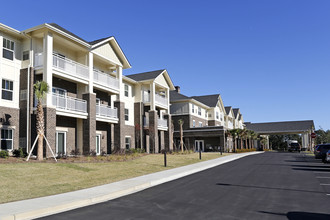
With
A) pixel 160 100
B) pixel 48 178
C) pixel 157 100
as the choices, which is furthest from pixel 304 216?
pixel 160 100

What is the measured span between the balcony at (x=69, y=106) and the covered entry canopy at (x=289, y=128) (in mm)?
53978

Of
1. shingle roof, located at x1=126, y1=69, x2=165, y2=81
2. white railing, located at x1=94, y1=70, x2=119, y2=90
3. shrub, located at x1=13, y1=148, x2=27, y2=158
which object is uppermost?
shingle roof, located at x1=126, y1=69, x2=165, y2=81

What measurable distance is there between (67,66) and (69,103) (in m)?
2.89

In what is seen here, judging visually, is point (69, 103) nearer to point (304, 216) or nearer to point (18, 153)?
point (18, 153)

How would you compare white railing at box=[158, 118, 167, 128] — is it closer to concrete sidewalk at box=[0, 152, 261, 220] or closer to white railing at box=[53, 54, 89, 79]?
white railing at box=[53, 54, 89, 79]

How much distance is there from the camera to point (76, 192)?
10.3 m

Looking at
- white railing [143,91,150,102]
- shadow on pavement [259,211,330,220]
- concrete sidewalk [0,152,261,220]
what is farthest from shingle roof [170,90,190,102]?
shadow on pavement [259,211,330,220]

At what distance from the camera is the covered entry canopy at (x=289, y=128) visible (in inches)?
2652

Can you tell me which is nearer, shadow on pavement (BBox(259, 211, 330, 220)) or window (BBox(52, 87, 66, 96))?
shadow on pavement (BBox(259, 211, 330, 220))

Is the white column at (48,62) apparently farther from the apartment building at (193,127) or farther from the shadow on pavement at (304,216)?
the apartment building at (193,127)

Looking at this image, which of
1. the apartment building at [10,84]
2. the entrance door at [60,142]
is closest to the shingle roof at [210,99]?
the entrance door at [60,142]

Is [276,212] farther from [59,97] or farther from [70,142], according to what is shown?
[70,142]

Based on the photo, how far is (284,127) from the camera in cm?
7150

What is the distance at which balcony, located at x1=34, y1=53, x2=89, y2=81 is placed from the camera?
21180 mm
